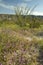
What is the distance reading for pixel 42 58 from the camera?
27.1ft

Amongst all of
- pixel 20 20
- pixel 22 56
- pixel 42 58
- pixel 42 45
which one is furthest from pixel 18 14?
pixel 22 56

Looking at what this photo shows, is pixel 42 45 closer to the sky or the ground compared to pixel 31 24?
closer to the sky

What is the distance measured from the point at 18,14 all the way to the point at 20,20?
0.71m

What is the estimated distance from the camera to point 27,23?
27.1 metres

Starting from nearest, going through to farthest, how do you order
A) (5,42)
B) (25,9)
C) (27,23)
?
(5,42)
(25,9)
(27,23)

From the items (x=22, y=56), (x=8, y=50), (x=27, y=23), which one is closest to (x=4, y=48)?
(x=8, y=50)

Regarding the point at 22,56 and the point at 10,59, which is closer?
the point at 10,59

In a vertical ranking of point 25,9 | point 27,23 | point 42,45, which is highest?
point 42,45

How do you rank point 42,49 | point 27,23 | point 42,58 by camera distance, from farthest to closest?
point 27,23, point 42,49, point 42,58

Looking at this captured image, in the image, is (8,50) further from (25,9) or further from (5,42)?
(25,9)

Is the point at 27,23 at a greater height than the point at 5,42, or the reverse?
the point at 5,42

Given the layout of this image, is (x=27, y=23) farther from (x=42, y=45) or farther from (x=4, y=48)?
(x=4, y=48)

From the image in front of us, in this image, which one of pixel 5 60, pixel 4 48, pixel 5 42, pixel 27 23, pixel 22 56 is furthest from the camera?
pixel 27 23

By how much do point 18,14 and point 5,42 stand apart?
18.7m
